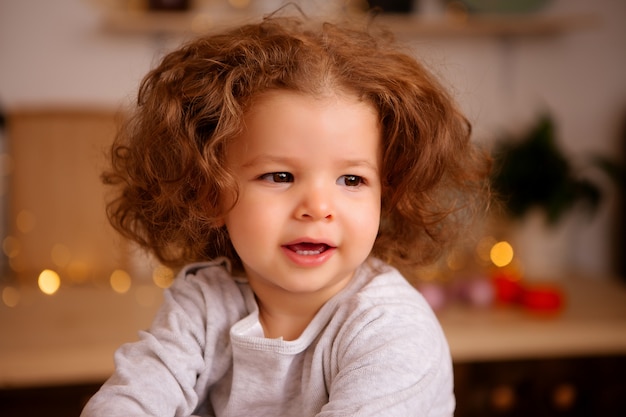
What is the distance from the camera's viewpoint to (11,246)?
2361mm

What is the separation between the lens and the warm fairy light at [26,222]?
2316mm

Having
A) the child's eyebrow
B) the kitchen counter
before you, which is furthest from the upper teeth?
the kitchen counter

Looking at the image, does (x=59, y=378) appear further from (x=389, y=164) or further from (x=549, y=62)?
(x=549, y=62)

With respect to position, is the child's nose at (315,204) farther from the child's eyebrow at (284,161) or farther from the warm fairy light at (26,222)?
the warm fairy light at (26,222)

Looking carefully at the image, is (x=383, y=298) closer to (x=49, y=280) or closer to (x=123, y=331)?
(x=123, y=331)

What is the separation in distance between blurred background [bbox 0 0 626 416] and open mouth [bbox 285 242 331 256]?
3.78 feet

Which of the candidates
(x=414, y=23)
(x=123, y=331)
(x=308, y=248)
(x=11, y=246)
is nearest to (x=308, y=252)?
(x=308, y=248)

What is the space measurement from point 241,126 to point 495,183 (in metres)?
1.71

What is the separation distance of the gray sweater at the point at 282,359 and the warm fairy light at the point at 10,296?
1461 mm

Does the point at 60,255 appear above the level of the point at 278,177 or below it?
below

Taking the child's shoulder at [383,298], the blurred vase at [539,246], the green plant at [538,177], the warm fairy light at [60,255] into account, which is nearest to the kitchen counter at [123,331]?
the warm fairy light at [60,255]

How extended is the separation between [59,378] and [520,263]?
161 centimetres

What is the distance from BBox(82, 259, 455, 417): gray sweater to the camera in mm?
739

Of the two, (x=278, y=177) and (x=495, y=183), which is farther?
(x=495, y=183)
